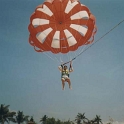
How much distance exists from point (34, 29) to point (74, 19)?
298 centimetres

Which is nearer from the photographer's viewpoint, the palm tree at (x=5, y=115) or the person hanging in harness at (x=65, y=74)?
the person hanging in harness at (x=65, y=74)

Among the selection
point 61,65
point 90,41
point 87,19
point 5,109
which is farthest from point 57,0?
point 5,109

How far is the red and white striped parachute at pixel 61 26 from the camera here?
45.4 feet

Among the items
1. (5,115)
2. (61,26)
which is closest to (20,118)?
(5,115)

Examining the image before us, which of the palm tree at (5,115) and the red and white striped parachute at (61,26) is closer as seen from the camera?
the red and white striped parachute at (61,26)

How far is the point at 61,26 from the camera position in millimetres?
14211

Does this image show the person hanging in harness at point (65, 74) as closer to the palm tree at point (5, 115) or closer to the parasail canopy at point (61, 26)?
the parasail canopy at point (61, 26)

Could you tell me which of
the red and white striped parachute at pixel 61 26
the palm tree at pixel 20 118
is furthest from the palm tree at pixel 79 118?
the red and white striped parachute at pixel 61 26

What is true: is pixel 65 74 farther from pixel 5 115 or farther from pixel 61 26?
pixel 5 115

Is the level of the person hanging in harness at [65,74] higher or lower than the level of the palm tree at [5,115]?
lower

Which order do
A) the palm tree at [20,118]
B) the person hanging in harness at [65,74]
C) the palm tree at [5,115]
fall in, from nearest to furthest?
the person hanging in harness at [65,74] → the palm tree at [5,115] → the palm tree at [20,118]

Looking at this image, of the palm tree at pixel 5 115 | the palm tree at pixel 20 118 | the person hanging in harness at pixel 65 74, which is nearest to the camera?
the person hanging in harness at pixel 65 74

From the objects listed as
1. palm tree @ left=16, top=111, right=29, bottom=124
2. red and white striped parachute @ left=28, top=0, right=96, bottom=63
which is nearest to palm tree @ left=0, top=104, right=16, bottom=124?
palm tree @ left=16, top=111, right=29, bottom=124

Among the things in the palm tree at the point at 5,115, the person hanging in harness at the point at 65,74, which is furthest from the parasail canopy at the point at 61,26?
the palm tree at the point at 5,115
